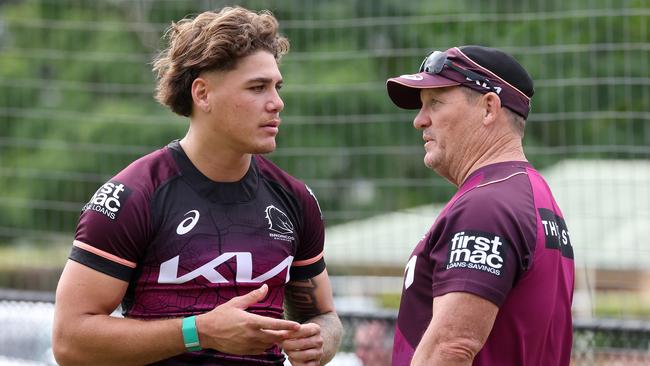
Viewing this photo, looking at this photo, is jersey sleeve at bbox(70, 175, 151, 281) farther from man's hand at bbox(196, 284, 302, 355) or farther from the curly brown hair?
the curly brown hair

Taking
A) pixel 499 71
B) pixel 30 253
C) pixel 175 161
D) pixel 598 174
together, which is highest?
pixel 499 71

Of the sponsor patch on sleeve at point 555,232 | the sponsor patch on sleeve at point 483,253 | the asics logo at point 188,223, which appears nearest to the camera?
the sponsor patch on sleeve at point 483,253

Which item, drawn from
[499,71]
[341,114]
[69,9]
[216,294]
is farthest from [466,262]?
[69,9]

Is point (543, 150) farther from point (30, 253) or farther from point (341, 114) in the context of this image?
point (30, 253)

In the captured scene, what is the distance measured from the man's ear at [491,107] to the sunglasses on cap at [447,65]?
0.02 m

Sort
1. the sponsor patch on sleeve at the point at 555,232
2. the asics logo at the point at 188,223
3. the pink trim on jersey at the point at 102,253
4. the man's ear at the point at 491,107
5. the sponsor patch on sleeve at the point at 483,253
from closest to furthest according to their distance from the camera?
the sponsor patch on sleeve at the point at 483,253 → the sponsor patch on sleeve at the point at 555,232 → the man's ear at the point at 491,107 → the pink trim on jersey at the point at 102,253 → the asics logo at the point at 188,223

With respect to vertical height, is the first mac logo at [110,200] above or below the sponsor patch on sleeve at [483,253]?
above

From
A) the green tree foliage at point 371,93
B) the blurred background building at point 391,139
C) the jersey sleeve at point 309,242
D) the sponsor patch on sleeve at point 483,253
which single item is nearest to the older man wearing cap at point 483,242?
the sponsor patch on sleeve at point 483,253

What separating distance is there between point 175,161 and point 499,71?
44.9 inches

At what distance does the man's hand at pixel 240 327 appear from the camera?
135 inches

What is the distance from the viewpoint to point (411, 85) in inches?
135

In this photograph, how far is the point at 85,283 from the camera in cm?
346

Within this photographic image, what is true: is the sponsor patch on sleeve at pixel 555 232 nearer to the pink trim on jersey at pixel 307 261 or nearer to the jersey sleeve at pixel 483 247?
the jersey sleeve at pixel 483 247

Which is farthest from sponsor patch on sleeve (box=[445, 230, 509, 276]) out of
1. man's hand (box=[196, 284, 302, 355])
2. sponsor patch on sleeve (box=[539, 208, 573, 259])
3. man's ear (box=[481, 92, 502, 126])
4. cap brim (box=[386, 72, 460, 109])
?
man's hand (box=[196, 284, 302, 355])
